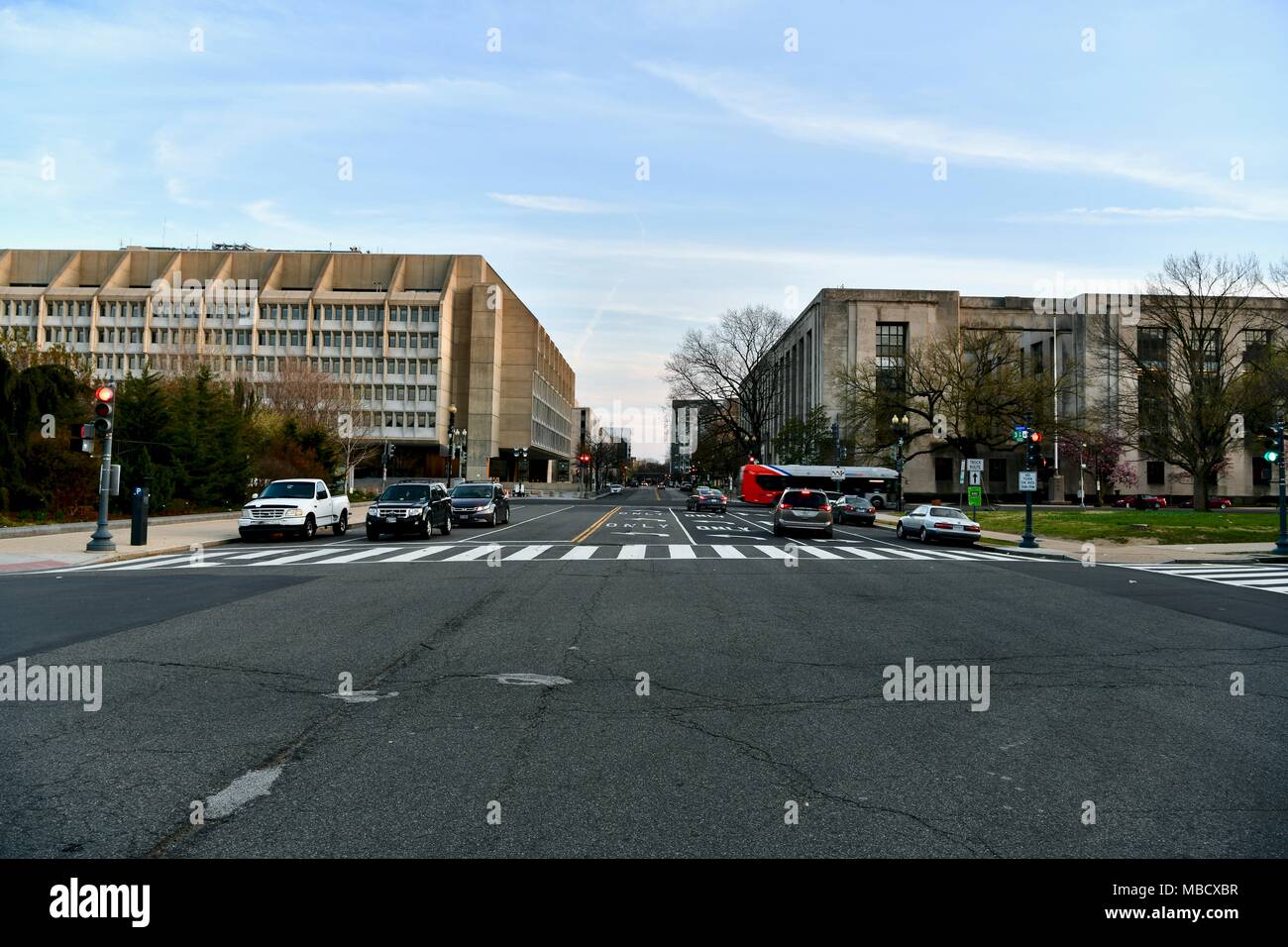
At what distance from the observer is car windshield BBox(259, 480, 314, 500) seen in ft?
90.2

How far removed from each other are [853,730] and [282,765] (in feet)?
12.7

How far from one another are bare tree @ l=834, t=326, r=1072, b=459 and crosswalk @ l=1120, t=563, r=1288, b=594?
39619mm

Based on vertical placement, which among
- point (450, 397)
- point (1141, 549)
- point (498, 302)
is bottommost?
point (1141, 549)

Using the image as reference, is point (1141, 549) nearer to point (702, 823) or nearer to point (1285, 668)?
point (1285, 668)

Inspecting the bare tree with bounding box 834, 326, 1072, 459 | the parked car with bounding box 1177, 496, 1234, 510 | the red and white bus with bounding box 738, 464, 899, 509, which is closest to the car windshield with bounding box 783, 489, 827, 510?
the red and white bus with bounding box 738, 464, 899, 509

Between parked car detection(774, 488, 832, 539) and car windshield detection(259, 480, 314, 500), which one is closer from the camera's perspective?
car windshield detection(259, 480, 314, 500)

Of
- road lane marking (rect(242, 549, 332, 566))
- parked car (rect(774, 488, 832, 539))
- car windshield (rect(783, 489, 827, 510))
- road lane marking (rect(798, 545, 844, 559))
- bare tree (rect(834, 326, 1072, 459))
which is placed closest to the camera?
road lane marking (rect(242, 549, 332, 566))

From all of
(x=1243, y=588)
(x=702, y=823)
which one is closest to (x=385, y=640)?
(x=702, y=823)

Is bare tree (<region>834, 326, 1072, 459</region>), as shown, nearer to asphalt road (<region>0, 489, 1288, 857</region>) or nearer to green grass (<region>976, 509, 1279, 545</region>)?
green grass (<region>976, 509, 1279, 545</region>)

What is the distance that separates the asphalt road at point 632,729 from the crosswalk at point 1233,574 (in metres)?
4.64

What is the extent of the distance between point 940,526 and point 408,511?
719 inches

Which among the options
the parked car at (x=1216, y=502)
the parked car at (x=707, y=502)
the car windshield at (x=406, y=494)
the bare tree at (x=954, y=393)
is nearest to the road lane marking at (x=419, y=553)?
the car windshield at (x=406, y=494)

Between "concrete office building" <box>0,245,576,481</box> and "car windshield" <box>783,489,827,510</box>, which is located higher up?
"concrete office building" <box>0,245,576,481</box>

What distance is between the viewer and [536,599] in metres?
13.2
